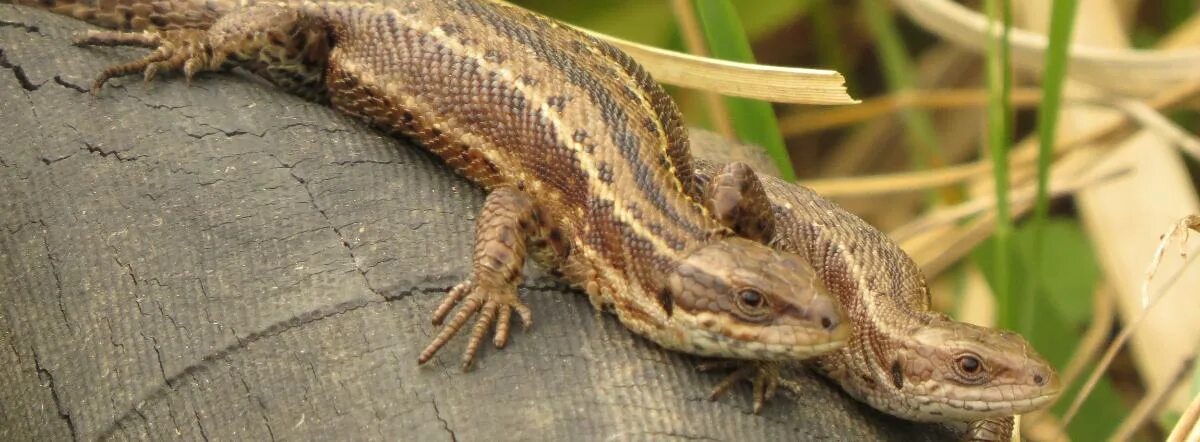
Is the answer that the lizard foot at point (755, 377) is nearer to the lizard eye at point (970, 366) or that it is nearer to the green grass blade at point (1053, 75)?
the lizard eye at point (970, 366)

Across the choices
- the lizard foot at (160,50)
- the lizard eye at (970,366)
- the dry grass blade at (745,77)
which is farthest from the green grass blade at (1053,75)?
the lizard foot at (160,50)

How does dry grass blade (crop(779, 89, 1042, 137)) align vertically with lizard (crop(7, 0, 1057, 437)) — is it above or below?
above

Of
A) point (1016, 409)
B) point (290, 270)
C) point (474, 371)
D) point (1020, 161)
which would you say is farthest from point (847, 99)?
point (1020, 161)

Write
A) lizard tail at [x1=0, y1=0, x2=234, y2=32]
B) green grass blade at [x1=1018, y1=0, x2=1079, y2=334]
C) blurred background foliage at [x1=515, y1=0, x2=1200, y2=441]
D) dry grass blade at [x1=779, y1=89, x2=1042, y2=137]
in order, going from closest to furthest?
green grass blade at [x1=1018, y1=0, x2=1079, y2=334]
lizard tail at [x1=0, y1=0, x2=234, y2=32]
blurred background foliage at [x1=515, y1=0, x2=1200, y2=441]
dry grass blade at [x1=779, y1=89, x2=1042, y2=137]

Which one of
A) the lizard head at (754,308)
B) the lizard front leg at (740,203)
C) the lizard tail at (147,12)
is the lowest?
the lizard tail at (147,12)

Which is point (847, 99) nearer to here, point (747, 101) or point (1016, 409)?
point (747, 101)

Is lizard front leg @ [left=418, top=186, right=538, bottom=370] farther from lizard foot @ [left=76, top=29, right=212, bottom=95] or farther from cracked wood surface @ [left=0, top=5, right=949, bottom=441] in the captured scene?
lizard foot @ [left=76, top=29, right=212, bottom=95]

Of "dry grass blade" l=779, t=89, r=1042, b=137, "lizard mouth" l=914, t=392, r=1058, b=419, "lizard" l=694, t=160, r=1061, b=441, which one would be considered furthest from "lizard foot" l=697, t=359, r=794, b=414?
"dry grass blade" l=779, t=89, r=1042, b=137
